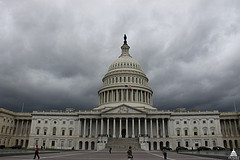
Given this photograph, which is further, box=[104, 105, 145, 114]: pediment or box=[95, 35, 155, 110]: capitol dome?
box=[95, 35, 155, 110]: capitol dome

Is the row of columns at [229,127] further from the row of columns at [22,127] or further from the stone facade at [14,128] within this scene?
the row of columns at [22,127]

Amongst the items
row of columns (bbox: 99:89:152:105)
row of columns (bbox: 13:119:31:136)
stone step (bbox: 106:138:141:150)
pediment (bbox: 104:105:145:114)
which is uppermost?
row of columns (bbox: 99:89:152:105)

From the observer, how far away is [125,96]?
3814 inches

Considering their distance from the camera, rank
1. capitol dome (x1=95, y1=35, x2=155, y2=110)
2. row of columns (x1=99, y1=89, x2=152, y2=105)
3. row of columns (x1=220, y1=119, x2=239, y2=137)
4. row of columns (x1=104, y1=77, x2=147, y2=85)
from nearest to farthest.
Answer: row of columns (x1=220, y1=119, x2=239, y2=137) → capitol dome (x1=95, y1=35, x2=155, y2=110) → row of columns (x1=99, y1=89, x2=152, y2=105) → row of columns (x1=104, y1=77, x2=147, y2=85)

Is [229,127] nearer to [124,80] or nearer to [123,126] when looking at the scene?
[123,126]

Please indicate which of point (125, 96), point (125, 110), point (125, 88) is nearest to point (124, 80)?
point (125, 88)

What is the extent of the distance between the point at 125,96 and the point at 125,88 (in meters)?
4.35

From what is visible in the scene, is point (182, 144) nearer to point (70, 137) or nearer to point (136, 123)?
point (136, 123)

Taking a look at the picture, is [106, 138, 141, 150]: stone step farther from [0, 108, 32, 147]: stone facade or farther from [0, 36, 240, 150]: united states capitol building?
[0, 108, 32, 147]: stone facade

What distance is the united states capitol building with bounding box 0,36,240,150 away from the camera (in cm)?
8056

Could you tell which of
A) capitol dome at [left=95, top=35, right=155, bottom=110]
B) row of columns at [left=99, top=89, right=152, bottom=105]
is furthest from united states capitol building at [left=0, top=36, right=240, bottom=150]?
capitol dome at [left=95, top=35, right=155, bottom=110]

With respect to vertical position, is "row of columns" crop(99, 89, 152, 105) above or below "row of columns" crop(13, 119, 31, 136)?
above

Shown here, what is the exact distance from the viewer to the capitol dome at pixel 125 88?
94.8 meters

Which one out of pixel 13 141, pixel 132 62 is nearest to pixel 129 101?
pixel 132 62
